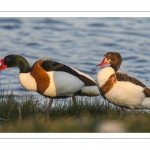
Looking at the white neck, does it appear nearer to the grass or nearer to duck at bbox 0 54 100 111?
the grass

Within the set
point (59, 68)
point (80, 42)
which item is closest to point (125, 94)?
point (59, 68)

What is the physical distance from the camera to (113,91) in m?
7.71

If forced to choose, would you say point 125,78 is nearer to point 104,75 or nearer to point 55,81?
point 104,75

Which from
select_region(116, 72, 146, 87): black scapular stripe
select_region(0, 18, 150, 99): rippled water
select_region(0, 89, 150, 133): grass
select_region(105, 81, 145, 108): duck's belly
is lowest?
select_region(0, 89, 150, 133): grass

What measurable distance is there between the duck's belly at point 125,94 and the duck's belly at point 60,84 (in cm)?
75

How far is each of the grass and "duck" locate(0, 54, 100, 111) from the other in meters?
0.14

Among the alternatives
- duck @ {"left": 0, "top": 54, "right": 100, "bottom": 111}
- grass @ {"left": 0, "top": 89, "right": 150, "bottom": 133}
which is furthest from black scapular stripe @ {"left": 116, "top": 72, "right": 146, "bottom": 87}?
duck @ {"left": 0, "top": 54, "right": 100, "bottom": 111}

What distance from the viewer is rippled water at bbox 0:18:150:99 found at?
9.21 metres

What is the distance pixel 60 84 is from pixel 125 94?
1.01 metres

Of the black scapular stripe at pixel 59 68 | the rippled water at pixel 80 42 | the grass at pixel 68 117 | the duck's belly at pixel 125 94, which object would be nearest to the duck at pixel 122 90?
the duck's belly at pixel 125 94

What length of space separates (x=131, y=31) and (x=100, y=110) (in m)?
2.28

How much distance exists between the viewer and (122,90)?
771 cm

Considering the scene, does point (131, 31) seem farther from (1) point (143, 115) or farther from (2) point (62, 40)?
(1) point (143, 115)
